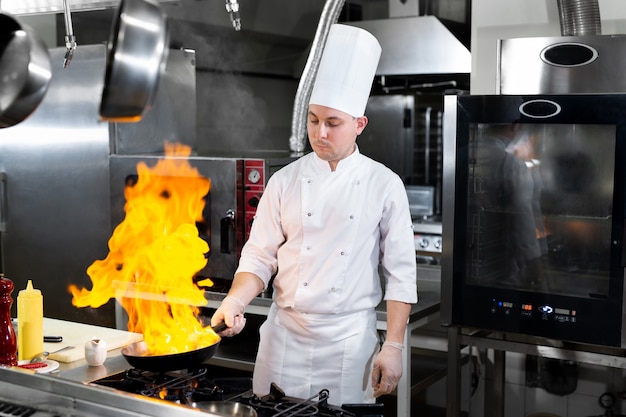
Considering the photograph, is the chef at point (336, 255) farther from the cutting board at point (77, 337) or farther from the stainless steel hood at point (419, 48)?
the stainless steel hood at point (419, 48)

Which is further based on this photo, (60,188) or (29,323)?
(60,188)

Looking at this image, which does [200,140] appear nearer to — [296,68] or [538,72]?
[296,68]

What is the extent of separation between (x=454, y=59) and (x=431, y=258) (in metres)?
1.09

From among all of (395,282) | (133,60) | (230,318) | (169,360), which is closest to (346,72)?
(395,282)

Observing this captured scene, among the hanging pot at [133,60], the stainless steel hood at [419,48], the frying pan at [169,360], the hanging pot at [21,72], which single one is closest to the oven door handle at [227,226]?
the stainless steel hood at [419,48]

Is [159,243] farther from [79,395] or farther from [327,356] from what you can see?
[79,395]

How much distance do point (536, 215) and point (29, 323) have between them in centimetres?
174

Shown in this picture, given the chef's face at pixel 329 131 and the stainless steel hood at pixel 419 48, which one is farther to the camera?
the stainless steel hood at pixel 419 48

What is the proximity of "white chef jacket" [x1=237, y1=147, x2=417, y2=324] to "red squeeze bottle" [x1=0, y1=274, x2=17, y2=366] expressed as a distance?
706 millimetres

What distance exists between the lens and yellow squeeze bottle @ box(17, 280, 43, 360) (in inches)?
87.1

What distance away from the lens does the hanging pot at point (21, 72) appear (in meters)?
1.44

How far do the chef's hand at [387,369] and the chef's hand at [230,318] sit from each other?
15.9 inches

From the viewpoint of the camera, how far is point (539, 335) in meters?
2.78

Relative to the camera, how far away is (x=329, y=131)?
2.38m
